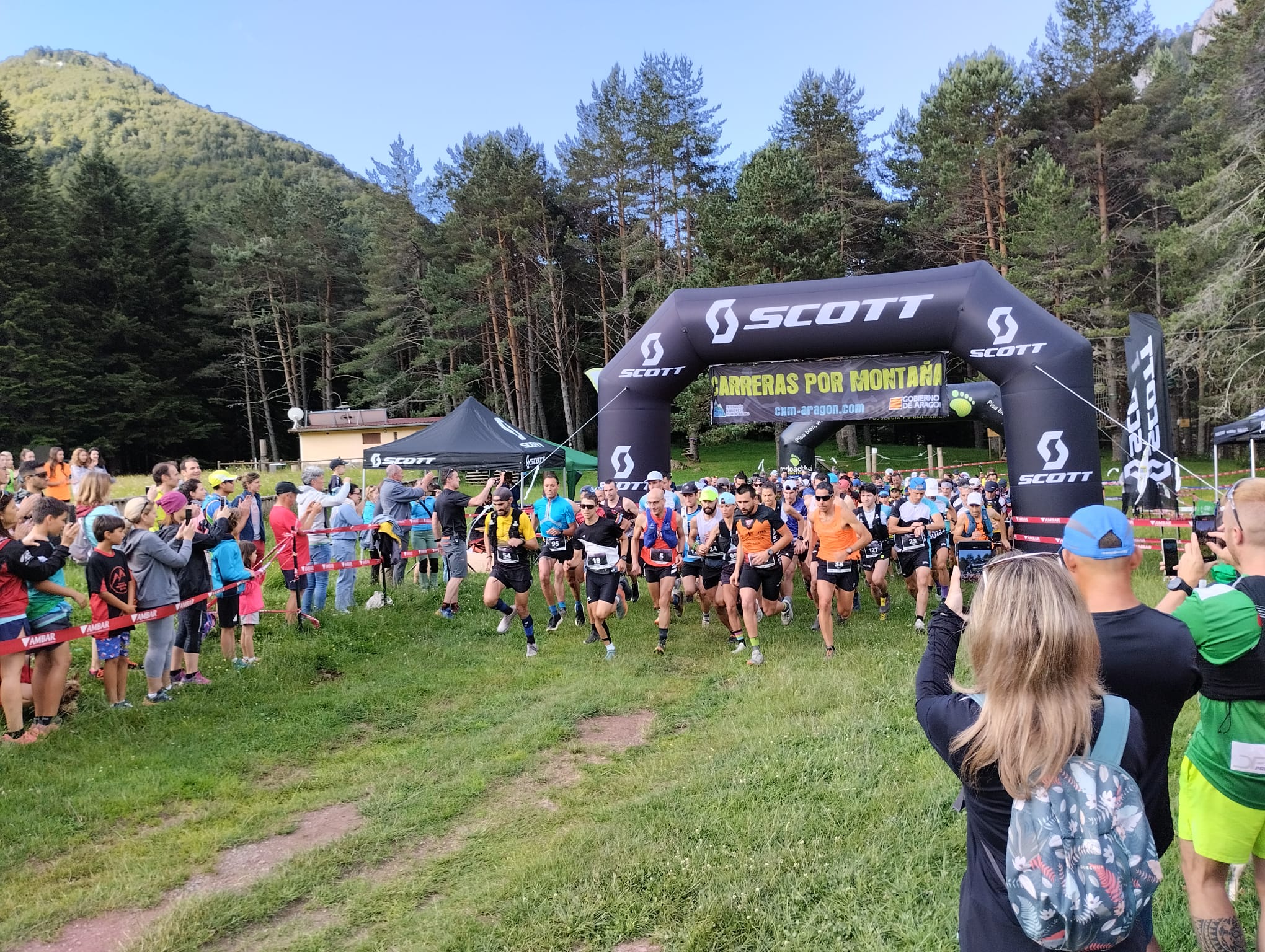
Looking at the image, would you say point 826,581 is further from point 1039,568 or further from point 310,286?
point 310,286

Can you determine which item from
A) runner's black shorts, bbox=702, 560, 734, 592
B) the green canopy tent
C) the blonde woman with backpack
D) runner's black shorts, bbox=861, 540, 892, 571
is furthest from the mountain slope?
the blonde woman with backpack

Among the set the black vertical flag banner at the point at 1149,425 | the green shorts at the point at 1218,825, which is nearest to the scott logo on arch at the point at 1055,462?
the black vertical flag banner at the point at 1149,425

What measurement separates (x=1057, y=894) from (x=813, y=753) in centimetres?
393

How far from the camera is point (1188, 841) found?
2871 millimetres

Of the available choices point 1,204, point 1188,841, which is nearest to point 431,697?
point 1188,841

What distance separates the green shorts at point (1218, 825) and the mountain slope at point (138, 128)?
272ft

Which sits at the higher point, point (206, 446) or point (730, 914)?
point (206, 446)

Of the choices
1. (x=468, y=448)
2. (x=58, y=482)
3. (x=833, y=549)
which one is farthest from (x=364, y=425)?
(x=833, y=549)

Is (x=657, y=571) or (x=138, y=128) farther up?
(x=138, y=128)

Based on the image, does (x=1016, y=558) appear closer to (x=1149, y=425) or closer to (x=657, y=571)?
(x=657, y=571)

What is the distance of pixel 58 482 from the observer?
39.0ft

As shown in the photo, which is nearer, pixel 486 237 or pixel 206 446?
pixel 486 237

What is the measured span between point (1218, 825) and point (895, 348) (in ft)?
28.2

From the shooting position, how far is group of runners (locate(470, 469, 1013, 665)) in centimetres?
864
